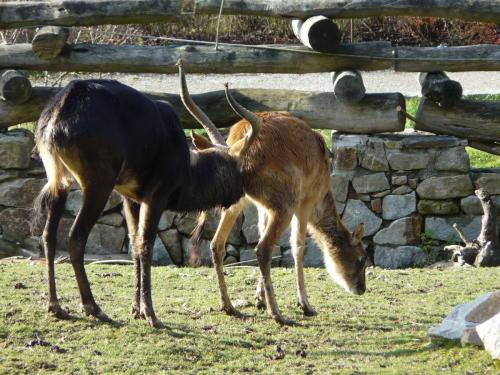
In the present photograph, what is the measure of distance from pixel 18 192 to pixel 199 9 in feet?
9.86

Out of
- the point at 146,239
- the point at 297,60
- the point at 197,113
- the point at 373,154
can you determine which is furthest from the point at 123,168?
the point at 373,154

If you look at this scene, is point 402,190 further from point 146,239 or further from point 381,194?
point 146,239

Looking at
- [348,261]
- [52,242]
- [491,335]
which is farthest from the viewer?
[348,261]

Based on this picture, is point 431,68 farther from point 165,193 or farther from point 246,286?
point 165,193

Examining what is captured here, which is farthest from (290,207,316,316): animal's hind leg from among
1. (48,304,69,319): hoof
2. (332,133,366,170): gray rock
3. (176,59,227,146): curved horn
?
(332,133,366,170): gray rock

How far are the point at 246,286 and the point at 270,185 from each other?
61.4 inches

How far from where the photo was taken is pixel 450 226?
11500mm

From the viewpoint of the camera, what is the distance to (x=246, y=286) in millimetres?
9312

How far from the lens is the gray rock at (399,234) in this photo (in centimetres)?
1145

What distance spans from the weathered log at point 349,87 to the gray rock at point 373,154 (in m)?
0.57

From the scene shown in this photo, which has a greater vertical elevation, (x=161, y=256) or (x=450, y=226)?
(x=450, y=226)

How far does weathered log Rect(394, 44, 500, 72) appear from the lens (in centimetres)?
1120

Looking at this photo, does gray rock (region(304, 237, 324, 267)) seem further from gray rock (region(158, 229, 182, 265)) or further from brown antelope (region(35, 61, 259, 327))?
brown antelope (region(35, 61, 259, 327))

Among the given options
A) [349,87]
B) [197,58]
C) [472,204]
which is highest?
[197,58]
